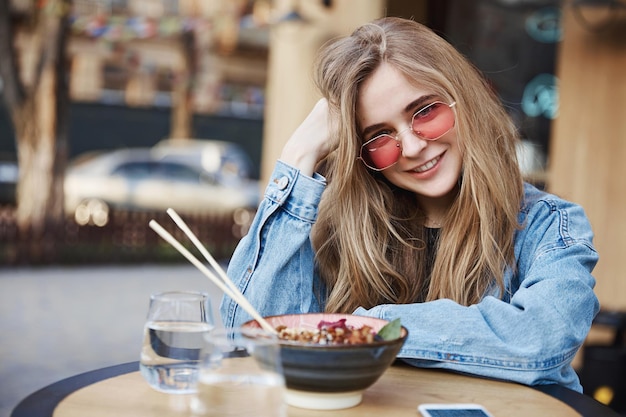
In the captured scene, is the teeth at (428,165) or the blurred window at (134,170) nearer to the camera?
the teeth at (428,165)

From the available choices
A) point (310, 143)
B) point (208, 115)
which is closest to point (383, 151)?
point (310, 143)

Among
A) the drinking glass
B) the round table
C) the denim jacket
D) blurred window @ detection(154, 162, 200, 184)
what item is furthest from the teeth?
blurred window @ detection(154, 162, 200, 184)

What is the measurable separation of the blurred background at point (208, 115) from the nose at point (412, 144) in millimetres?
444

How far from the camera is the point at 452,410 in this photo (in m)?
1.32

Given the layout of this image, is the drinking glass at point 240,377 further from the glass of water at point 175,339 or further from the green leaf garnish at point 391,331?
the green leaf garnish at point 391,331

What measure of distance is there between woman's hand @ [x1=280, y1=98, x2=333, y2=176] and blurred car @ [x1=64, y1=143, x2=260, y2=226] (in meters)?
10.8

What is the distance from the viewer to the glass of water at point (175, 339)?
1.28 metres

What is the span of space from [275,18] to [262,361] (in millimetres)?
5231

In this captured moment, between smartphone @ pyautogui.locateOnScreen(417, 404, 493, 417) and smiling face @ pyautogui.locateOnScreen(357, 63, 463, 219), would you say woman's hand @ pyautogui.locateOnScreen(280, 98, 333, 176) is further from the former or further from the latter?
smartphone @ pyautogui.locateOnScreen(417, 404, 493, 417)

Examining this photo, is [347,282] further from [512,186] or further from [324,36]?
[324,36]

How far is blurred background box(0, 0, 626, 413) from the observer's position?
5.04m

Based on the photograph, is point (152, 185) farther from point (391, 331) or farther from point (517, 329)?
point (391, 331)

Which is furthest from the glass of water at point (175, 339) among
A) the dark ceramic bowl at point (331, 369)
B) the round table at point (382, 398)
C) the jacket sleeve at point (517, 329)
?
the jacket sleeve at point (517, 329)

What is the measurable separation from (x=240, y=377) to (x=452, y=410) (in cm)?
46
